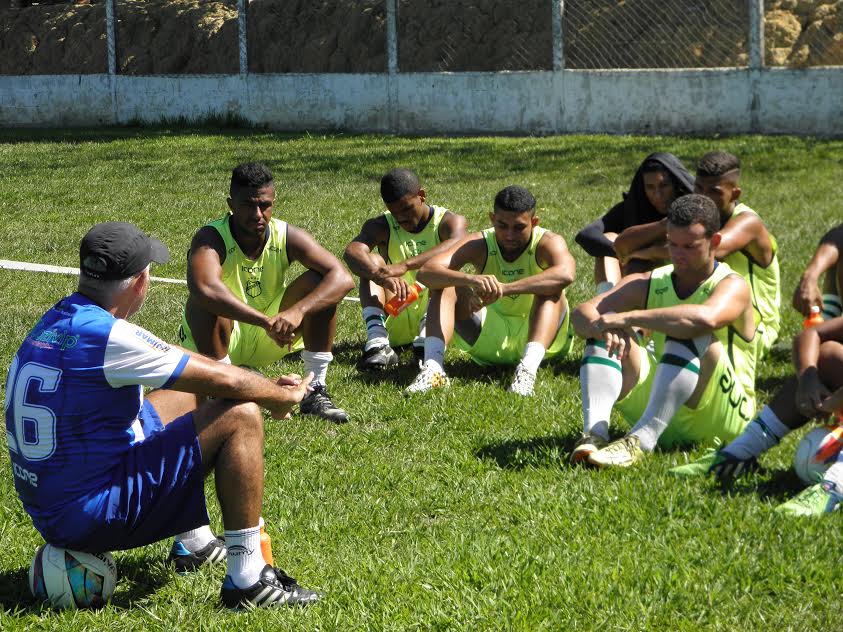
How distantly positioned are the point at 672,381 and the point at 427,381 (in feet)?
8.01

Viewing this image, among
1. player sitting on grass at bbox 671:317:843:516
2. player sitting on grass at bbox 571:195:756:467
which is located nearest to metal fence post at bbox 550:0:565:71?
player sitting on grass at bbox 571:195:756:467

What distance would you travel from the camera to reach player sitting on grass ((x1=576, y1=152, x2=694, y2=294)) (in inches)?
343

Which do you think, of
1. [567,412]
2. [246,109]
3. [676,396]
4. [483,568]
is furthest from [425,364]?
[246,109]

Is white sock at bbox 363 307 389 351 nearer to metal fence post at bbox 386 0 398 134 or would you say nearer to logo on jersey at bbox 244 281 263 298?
logo on jersey at bbox 244 281 263 298

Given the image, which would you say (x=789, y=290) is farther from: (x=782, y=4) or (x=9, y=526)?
(x=782, y=4)

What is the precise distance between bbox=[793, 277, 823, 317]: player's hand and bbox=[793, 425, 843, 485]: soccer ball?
164 centimetres

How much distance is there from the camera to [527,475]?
6566 millimetres

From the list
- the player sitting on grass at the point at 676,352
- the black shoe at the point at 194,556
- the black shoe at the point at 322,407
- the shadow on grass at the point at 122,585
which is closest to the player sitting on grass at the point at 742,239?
the player sitting on grass at the point at 676,352

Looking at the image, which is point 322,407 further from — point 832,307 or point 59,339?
point 832,307

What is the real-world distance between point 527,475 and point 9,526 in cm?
268

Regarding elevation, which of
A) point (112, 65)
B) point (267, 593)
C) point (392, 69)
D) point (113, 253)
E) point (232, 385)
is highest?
point (112, 65)

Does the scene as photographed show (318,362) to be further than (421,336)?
No

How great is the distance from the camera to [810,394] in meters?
6.04

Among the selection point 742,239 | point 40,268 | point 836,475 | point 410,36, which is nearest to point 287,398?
point 836,475
